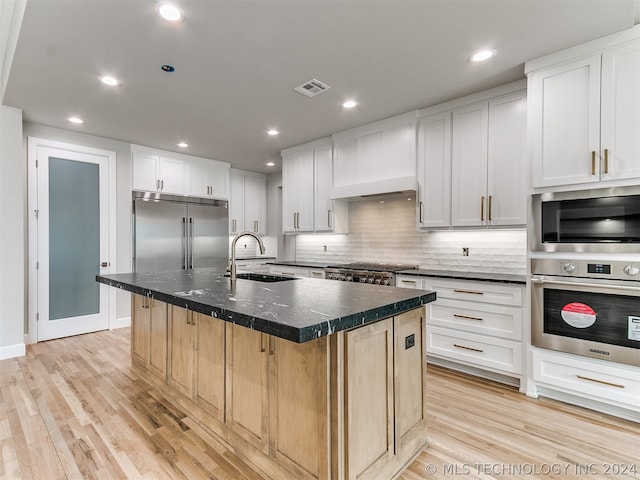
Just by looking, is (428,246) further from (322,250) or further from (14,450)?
(14,450)

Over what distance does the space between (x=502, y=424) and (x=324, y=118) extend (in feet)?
11.0

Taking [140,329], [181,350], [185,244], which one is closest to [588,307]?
[181,350]

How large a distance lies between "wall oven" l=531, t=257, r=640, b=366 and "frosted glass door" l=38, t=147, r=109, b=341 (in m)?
5.03

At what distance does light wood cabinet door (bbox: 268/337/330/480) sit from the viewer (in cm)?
142

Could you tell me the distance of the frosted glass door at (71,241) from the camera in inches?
159

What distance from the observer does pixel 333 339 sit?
1.41m

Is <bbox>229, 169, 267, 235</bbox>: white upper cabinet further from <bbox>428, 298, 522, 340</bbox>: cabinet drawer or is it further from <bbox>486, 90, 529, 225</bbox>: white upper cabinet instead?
<bbox>486, 90, 529, 225</bbox>: white upper cabinet

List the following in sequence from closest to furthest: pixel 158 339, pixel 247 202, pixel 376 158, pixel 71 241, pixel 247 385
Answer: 1. pixel 247 385
2. pixel 158 339
3. pixel 376 158
4. pixel 71 241
5. pixel 247 202

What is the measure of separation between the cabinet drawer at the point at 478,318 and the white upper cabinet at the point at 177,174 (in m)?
4.17

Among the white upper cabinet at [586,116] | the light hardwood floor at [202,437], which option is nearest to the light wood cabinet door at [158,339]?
the light hardwood floor at [202,437]

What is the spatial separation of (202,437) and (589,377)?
2679 millimetres

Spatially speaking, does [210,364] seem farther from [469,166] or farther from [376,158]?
[376,158]

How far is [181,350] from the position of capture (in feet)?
7.74

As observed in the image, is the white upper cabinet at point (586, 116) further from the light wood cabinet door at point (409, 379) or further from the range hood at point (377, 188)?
the light wood cabinet door at point (409, 379)
